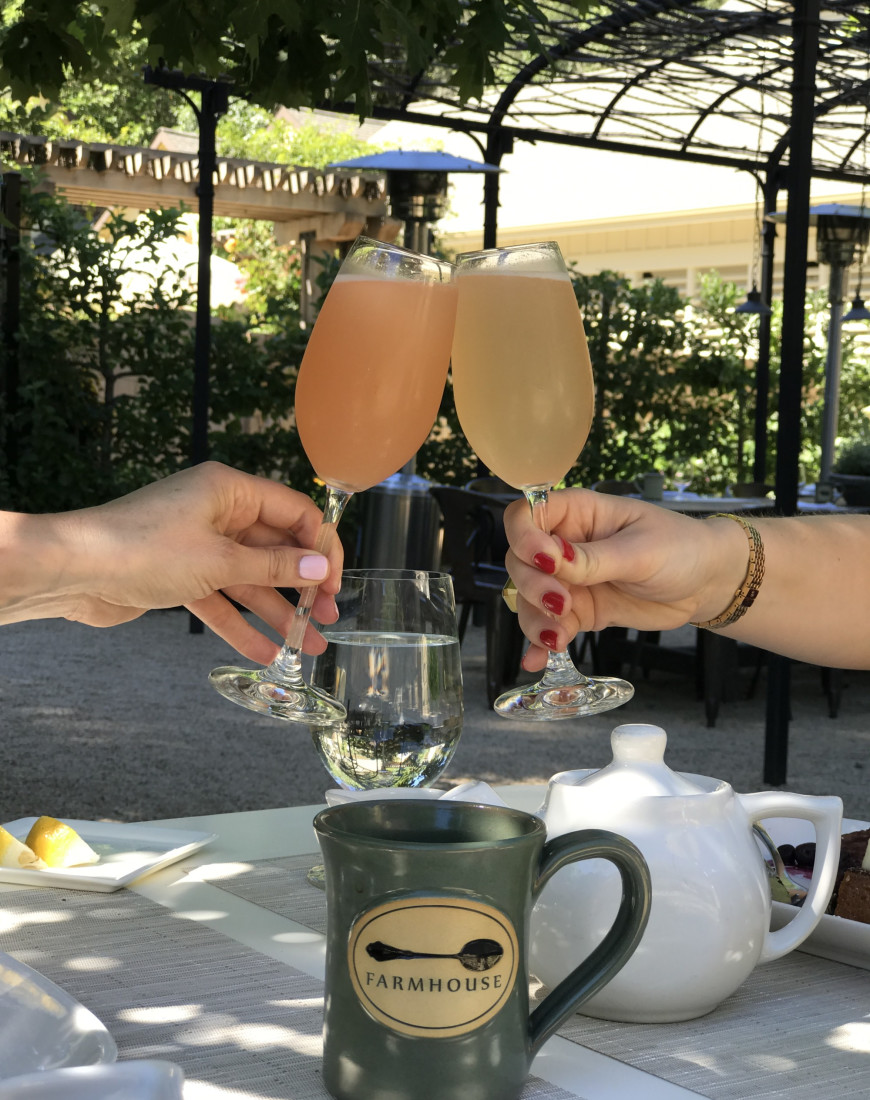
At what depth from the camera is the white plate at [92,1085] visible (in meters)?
0.58

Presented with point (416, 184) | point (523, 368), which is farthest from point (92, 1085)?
point (416, 184)

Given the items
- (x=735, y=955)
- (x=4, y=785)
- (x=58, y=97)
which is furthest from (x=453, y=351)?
(x=4, y=785)

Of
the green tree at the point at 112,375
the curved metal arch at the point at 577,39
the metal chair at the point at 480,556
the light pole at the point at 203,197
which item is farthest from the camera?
the green tree at the point at 112,375

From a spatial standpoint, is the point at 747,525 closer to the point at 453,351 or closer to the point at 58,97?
the point at 453,351

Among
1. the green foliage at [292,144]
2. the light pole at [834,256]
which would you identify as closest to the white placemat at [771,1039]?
the light pole at [834,256]

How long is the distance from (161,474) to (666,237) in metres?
13.1

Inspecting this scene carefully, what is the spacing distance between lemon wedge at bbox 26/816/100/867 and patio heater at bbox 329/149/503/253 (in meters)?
6.48

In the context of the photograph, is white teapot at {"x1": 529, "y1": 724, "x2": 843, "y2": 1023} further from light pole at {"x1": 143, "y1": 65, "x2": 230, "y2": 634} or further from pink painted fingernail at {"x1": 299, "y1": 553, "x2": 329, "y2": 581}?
light pole at {"x1": 143, "y1": 65, "x2": 230, "y2": 634}

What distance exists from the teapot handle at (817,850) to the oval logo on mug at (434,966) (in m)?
0.31

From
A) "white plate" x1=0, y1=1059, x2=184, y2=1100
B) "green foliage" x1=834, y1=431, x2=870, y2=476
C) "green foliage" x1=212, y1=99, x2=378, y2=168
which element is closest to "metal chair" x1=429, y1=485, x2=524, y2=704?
"green foliage" x1=834, y1=431, x2=870, y2=476

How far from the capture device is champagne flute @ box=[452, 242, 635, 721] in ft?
3.84

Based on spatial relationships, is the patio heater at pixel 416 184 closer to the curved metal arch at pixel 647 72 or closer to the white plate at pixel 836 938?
the curved metal arch at pixel 647 72

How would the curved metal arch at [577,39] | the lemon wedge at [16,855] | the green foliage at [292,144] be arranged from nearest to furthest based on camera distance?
the lemon wedge at [16,855], the curved metal arch at [577,39], the green foliage at [292,144]

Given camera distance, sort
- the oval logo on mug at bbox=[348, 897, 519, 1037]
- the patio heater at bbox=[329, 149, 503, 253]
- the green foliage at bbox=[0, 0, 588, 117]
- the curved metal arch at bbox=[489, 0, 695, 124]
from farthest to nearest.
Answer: the patio heater at bbox=[329, 149, 503, 253] → the curved metal arch at bbox=[489, 0, 695, 124] → the green foliage at bbox=[0, 0, 588, 117] → the oval logo on mug at bbox=[348, 897, 519, 1037]
